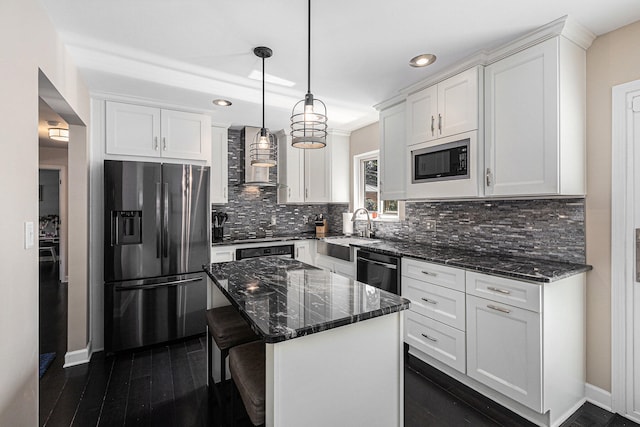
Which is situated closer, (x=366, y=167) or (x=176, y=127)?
(x=176, y=127)

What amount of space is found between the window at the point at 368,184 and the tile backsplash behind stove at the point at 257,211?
0.35 m

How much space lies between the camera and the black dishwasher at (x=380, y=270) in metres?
2.81

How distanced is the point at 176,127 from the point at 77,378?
2.39m

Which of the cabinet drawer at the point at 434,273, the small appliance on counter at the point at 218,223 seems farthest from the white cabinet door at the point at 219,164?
the cabinet drawer at the point at 434,273

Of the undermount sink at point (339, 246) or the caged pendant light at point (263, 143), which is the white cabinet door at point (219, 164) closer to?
the undermount sink at point (339, 246)

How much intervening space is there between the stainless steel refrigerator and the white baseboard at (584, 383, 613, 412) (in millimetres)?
3181

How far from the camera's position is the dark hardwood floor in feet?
6.39

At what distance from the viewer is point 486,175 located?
7.63ft

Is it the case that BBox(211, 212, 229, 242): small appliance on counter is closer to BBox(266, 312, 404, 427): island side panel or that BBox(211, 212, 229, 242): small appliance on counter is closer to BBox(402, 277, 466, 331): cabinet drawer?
BBox(402, 277, 466, 331): cabinet drawer

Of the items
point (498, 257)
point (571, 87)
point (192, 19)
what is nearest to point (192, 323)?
point (192, 19)

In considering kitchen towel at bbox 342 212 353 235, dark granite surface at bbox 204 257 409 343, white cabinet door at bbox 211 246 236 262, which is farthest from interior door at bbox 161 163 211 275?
kitchen towel at bbox 342 212 353 235

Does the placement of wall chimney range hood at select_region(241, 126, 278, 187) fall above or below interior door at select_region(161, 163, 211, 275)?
above

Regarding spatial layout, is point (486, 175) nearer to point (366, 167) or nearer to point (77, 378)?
point (366, 167)

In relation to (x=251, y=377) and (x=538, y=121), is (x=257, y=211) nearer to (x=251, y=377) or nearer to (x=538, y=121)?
(x=251, y=377)
